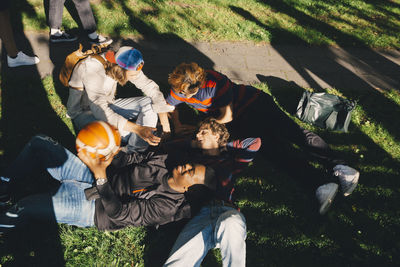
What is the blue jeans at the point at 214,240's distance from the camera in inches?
110

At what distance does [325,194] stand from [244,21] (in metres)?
4.69

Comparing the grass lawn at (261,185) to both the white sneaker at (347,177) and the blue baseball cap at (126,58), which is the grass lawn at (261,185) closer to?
the white sneaker at (347,177)

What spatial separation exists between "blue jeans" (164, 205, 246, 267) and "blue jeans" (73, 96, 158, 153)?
128 centimetres

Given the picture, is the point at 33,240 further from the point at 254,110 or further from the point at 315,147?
the point at 315,147

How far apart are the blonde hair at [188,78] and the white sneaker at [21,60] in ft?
9.98

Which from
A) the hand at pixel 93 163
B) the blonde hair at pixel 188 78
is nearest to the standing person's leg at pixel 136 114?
the blonde hair at pixel 188 78

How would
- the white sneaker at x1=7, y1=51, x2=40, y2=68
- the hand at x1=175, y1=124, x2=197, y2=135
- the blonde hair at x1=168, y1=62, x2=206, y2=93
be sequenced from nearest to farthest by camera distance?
1. the blonde hair at x1=168, y1=62, x2=206, y2=93
2. the hand at x1=175, y1=124, x2=197, y2=135
3. the white sneaker at x1=7, y1=51, x2=40, y2=68

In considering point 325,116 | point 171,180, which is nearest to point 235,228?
point 171,180

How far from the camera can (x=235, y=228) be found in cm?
283

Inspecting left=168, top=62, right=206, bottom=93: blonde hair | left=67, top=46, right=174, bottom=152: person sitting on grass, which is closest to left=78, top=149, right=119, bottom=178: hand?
left=67, top=46, right=174, bottom=152: person sitting on grass

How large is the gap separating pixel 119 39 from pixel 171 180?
4.01m

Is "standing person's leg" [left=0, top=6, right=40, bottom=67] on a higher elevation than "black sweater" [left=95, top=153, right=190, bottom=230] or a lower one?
higher

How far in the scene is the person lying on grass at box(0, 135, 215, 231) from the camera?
293 centimetres

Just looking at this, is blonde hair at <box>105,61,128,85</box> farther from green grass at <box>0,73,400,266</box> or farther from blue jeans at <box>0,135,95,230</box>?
green grass at <box>0,73,400,266</box>
